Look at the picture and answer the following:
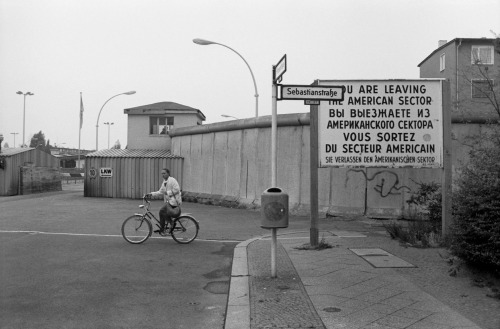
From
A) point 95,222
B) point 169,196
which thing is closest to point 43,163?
point 95,222

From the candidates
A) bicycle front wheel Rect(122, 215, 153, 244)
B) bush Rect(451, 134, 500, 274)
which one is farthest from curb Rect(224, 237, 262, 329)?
bush Rect(451, 134, 500, 274)

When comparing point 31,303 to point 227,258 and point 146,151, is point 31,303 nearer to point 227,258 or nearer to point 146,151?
point 227,258

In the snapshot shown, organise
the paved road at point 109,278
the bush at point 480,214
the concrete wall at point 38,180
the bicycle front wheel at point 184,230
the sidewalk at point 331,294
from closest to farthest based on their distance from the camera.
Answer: the sidewalk at point 331,294 < the paved road at point 109,278 < the bush at point 480,214 < the bicycle front wheel at point 184,230 < the concrete wall at point 38,180

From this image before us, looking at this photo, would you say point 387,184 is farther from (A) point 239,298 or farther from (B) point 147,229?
(A) point 239,298

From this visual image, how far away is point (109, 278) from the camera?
6.32m

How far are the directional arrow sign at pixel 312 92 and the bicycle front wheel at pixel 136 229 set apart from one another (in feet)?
14.6

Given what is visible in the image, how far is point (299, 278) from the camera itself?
19.9 feet

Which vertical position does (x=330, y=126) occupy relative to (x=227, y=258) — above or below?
above

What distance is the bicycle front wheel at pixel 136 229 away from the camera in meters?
9.26

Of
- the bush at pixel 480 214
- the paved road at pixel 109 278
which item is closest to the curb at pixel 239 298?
the paved road at pixel 109 278

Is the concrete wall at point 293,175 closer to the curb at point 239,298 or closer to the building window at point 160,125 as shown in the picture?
the curb at point 239,298

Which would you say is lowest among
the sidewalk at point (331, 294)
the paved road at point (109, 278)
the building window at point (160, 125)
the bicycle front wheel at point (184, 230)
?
the paved road at point (109, 278)

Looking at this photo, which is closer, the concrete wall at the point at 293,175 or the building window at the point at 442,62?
the concrete wall at the point at 293,175

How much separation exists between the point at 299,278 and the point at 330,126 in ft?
12.0
